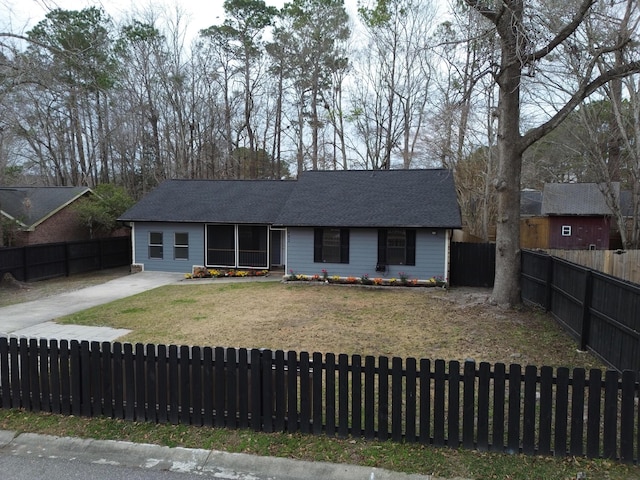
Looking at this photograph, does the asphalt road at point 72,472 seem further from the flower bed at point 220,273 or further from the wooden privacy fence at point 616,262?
the flower bed at point 220,273

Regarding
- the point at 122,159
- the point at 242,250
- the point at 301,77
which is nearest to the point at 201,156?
the point at 122,159

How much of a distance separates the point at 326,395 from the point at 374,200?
14035 millimetres

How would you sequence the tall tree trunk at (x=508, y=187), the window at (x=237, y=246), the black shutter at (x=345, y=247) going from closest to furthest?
1. the tall tree trunk at (x=508, y=187)
2. the black shutter at (x=345, y=247)
3. the window at (x=237, y=246)

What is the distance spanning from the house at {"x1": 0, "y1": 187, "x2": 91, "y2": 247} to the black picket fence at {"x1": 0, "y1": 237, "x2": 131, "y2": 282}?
1574 mm

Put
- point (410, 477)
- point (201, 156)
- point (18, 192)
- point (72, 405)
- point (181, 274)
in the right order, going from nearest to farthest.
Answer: point (410, 477), point (72, 405), point (181, 274), point (18, 192), point (201, 156)

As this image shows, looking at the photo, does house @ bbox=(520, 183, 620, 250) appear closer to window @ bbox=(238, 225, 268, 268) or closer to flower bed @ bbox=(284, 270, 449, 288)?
flower bed @ bbox=(284, 270, 449, 288)

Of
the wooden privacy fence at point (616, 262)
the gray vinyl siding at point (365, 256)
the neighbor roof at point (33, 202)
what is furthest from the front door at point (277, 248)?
the wooden privacy fence at point (616, 262)

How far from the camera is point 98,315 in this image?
10828 millimetres

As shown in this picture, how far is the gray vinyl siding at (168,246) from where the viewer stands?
1994cm

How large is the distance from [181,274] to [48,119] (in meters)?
19.4

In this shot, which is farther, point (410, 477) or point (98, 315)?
point (98, 315)

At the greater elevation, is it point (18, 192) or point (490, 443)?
point (18, 192)

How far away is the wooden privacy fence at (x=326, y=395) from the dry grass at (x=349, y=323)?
3.01 metres

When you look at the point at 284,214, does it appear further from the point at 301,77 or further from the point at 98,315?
the point at 301,77
